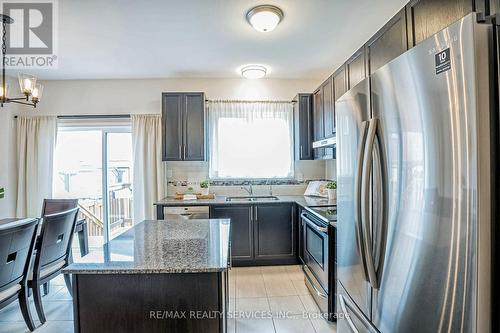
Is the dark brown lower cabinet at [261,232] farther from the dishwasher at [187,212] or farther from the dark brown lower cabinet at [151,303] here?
the dark brown lower cabinet at [151,303]

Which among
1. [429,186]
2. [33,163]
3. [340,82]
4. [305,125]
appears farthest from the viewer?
[33,163]

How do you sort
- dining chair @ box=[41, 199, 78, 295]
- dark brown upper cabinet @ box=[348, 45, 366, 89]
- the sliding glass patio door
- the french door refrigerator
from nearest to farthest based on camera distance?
the french door refrigerator, dark brown upper cabinet @ box=[348, 45, 366, 89], dining chair @ box=[41, 199, 78, 295], the sliding glass patio door

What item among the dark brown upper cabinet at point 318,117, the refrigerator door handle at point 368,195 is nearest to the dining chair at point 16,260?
the refrigerator door handle at point 368,195

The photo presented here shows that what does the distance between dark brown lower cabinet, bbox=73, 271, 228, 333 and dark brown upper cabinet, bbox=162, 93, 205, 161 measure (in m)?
2.56

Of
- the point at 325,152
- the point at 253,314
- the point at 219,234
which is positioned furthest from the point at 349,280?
the point at 325,152

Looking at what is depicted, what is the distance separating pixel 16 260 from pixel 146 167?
2098 millimetres

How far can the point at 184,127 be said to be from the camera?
3.76 m

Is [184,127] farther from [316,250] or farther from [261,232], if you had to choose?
[316,250]

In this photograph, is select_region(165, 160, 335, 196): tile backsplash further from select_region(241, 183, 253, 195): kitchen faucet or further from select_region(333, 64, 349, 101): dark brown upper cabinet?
select_region(333, 64, 349, 101): dark brown upper cabinet

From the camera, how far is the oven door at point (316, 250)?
7.54 feet

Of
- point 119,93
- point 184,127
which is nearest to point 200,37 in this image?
point 184,127

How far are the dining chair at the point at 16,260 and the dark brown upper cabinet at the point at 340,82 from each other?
2.95m

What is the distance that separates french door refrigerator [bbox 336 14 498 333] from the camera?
78 cm

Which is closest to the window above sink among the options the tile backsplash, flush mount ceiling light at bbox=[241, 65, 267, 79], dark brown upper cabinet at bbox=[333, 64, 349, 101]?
the tile backsplash
